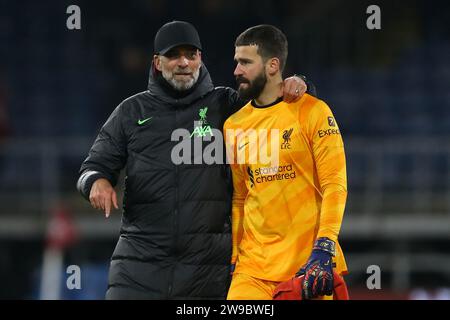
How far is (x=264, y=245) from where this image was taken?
4938mm

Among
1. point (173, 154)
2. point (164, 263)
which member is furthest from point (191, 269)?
point (173, 154)

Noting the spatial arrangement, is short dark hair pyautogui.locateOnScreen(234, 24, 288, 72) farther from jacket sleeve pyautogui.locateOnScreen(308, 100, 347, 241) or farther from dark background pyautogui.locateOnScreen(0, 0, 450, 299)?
dark background pyautogui.locateOnScreen(0, 0, 450, 299)

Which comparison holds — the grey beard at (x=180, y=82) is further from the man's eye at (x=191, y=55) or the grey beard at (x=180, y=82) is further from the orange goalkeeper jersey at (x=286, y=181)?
the orange goalkeeper jersey at (x=286, y=181)

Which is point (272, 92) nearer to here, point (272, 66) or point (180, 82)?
point (272, 66)

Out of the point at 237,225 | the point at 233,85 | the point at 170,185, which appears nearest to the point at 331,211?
the point at 237,225

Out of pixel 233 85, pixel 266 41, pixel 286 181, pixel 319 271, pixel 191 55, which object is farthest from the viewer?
pixel 233 85

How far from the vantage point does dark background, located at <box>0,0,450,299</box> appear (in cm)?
1099

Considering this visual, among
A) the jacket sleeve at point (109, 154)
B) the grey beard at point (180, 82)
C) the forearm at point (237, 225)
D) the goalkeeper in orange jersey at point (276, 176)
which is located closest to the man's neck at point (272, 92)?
the goalkeeper in orange jersey at point (276, 176)

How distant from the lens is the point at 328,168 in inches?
187

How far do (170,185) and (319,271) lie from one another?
2.95ft

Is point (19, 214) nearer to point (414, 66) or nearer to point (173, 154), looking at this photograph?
point (414, 66)

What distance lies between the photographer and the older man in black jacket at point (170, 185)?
5.07 metres

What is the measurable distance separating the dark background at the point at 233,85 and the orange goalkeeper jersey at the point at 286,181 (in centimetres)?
516

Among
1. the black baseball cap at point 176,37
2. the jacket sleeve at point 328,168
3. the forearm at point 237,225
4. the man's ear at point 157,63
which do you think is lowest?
the forearm at point 237,225
